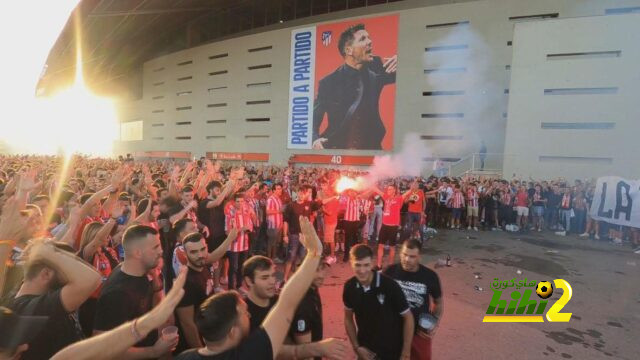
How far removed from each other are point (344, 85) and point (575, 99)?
13.8 m

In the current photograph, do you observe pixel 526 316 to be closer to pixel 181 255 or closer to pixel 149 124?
pixel 181 255

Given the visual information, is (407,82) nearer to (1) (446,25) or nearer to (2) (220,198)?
(1) (446,25)

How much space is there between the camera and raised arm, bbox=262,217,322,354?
1930mm

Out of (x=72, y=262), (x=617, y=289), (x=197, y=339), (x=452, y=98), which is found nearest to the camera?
(x=72, y=262)

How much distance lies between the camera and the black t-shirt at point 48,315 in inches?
85.6

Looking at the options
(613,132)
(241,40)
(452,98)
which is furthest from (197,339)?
(241,40)

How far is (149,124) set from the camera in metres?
40.1

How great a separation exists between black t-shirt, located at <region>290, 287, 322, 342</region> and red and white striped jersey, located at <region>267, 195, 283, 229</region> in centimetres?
490

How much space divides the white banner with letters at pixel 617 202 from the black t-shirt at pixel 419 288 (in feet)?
36.0

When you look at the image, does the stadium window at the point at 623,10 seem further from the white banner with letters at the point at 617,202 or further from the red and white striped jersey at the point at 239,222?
the red and white striped jersey at the point at 239,222

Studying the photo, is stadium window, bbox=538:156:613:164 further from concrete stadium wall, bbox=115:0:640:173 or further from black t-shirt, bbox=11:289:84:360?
black t-shirt, bbox=11:289:84:360

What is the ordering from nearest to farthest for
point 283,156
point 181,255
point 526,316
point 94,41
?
point 181,255 → point 526,316 → point 283,156 → point 94,41

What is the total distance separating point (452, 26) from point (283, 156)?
14925 millimetres

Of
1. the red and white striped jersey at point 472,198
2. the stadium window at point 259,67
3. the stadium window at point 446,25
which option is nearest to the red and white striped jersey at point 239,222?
the red and white striped jersey at point 472,198
